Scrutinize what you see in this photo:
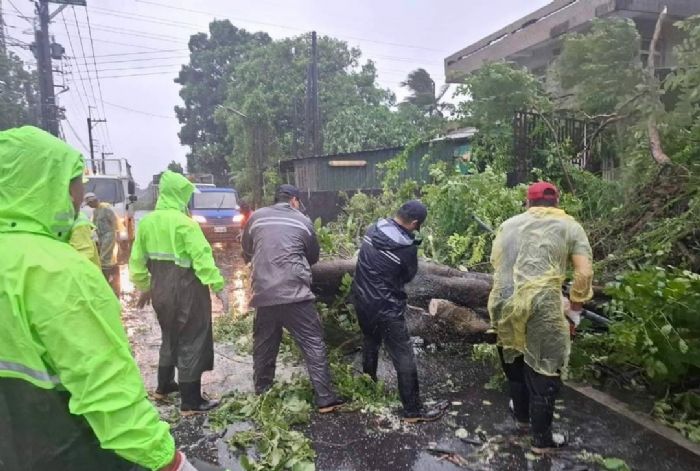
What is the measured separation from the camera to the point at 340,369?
4.71 meters

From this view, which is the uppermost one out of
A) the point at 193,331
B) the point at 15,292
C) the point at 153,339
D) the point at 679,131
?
the point at 679,131

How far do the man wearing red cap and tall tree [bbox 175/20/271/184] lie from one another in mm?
38188

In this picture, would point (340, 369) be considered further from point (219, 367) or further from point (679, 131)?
point (679, 131)

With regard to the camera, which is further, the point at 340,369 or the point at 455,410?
the point at 340,369

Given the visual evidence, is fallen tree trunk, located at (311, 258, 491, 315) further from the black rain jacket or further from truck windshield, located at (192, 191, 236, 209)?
truck windshield, located at (192, 191, 236, 209)

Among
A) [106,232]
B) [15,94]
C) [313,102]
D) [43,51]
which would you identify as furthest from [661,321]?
[15,94]

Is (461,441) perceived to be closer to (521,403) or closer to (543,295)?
(521,403)

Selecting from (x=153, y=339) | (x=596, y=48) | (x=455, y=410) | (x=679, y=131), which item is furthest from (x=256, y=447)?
(x=596, y=48)

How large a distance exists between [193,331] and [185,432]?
74 cm

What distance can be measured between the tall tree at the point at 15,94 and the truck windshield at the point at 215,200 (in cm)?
1243

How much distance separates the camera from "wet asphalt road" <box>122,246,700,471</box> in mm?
3451

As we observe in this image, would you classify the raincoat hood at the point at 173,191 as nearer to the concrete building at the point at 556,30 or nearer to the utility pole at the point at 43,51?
the concrete building at the point at 556,30

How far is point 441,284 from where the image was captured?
489 cm

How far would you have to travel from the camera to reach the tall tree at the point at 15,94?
80.8 feet
